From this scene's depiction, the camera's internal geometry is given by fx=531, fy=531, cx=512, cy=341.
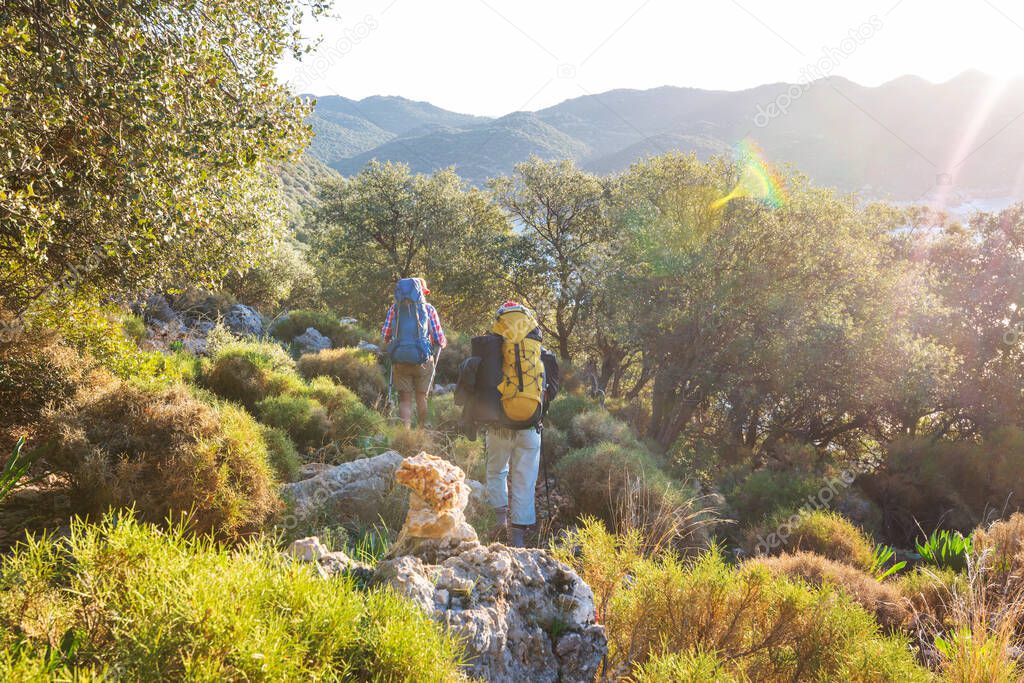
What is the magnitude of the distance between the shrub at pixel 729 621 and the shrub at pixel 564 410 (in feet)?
23.9

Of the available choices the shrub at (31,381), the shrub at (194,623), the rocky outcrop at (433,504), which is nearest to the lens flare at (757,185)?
the rocky outcrop at (433,504)

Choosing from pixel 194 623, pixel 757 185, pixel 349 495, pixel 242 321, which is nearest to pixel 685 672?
pixel 194 623

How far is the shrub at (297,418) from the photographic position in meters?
7.04

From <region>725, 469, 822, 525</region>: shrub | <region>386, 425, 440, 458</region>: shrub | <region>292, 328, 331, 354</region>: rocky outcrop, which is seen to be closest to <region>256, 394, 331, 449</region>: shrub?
<region>386, 425, 440, 458</region>: shrub

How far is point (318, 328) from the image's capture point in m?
15.2

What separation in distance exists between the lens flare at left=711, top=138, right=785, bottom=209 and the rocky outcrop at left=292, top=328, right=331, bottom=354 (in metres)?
12.0

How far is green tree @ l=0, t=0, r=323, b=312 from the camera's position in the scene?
4.46 metres

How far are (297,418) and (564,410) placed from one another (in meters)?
6.39

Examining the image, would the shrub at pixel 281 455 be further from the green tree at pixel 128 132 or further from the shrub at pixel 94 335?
the green tree at pixel 128 132

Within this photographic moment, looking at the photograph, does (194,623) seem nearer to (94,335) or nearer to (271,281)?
(94,335)

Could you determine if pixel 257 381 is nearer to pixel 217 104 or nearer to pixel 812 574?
pixel 217 104

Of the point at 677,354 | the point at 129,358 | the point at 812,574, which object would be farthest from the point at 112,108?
the point at 677,354

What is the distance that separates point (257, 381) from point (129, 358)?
199 cm

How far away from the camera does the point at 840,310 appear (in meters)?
15.4
